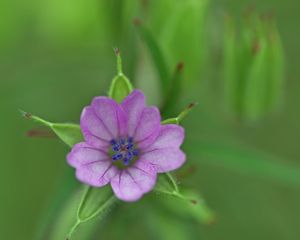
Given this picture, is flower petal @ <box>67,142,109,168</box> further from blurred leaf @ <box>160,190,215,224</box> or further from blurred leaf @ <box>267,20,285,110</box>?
blurred leaf @ <box>267,20,285,110</box>

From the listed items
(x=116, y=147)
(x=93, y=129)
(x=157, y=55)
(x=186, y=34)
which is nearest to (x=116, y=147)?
(x=116, y=147)

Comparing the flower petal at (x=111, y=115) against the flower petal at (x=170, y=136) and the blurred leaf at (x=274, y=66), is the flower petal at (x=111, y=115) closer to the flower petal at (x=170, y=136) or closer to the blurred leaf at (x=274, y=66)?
the flower petal at (x=170, y=136)

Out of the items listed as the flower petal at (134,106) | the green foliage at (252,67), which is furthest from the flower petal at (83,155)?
the green foliage at (252,67)

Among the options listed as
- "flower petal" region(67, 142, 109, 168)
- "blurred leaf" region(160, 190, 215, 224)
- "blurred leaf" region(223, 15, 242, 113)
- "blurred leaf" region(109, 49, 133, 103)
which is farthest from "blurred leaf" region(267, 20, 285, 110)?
"flower petal" region(67, 142, 109, 168)

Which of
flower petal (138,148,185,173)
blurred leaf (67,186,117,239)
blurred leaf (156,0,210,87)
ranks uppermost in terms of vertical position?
blurred leaf (156,0,210,87)

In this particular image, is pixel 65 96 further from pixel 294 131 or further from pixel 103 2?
pixel 294 131

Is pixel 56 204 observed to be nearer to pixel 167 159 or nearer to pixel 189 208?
pixel 189 208

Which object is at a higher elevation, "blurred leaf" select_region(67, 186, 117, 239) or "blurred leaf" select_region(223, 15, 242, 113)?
"blurred leaf" select_region(223, 15, 242, 113)
